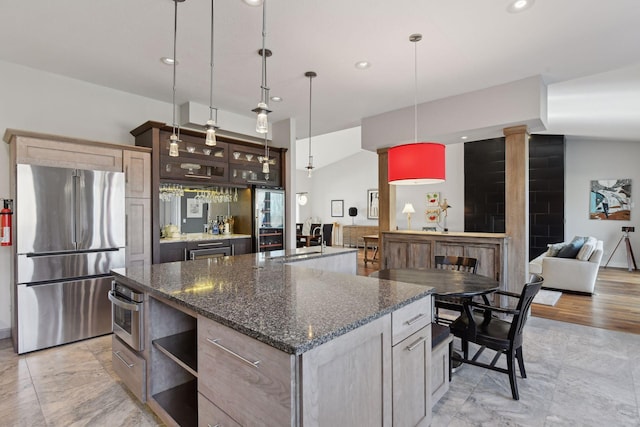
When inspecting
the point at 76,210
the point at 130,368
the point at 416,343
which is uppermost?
the point at 76,210

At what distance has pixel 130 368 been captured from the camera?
2143 mm

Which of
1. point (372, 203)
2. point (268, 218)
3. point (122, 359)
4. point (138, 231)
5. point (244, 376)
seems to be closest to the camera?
point (244, 376)

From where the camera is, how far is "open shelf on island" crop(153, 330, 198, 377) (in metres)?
1.72

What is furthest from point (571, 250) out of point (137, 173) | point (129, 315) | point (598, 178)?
point (137, 173)

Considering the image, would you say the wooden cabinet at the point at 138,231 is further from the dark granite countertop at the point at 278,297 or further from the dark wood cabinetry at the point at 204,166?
the dark granite countertop at the point at 278,297

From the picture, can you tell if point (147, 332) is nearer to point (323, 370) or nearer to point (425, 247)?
point (323, 370)

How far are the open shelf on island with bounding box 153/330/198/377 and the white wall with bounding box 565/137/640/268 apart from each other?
9.10m

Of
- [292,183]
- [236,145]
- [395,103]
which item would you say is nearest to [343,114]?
[395,103]

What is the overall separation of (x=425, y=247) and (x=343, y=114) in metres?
2.37

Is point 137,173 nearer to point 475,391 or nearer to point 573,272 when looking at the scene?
point 475,391

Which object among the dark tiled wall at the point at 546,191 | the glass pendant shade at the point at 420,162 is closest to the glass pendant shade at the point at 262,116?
the glass pendant shade at the point at 420,162

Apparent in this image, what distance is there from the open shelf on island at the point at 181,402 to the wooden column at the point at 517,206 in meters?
3.70

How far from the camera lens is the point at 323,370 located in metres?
1.14

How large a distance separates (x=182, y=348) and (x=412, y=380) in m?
1.32
